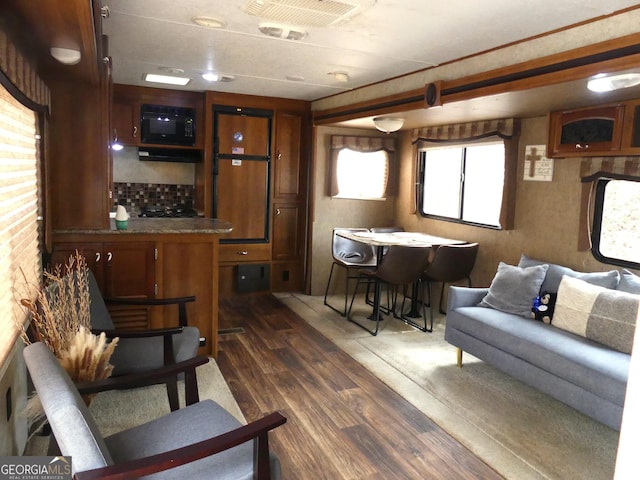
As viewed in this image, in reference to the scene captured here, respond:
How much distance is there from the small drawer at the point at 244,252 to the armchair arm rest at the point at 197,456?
404 centimetres

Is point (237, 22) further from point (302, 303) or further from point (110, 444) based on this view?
point (302, 303)

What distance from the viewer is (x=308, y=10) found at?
2.50m

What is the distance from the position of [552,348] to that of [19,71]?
3173 millimetres

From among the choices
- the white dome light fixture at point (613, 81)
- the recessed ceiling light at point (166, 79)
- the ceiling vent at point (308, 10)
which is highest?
the recessed ceiling light at point (166, 79)

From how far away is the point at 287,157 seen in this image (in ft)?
18.8

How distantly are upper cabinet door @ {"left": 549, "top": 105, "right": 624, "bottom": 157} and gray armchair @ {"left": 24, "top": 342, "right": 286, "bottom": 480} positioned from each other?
9.92ft

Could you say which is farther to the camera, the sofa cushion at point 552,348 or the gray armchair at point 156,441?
the sofa cushion at point 552,348

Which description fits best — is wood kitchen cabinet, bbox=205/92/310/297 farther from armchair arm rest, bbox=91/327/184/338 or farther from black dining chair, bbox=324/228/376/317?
armchair arm rest, bbox=91/327/184/338

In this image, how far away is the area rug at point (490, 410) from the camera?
8.32 ft

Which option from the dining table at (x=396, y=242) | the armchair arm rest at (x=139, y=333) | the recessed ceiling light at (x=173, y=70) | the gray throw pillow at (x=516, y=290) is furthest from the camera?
the dining table at (x=396, y=242)

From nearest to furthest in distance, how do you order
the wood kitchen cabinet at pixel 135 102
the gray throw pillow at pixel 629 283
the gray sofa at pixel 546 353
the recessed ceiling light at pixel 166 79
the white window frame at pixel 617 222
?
the gray sofa at pixel 546 353, the gray throw pillow at pixel 629 283, the white window frame at pixel 617 222, the recessed ceiling light at pixel 166 79, the wood kitchen cabinet at pixel 135 102

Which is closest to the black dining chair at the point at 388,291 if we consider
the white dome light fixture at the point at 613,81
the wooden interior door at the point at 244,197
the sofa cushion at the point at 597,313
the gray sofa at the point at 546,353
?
the wooden interior door at the point at 244,197

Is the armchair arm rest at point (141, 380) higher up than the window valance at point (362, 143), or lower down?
lower down

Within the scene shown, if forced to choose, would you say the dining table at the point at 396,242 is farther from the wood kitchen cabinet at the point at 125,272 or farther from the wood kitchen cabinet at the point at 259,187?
the wood kitchen cabinet at the point at 125,272
